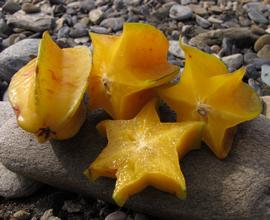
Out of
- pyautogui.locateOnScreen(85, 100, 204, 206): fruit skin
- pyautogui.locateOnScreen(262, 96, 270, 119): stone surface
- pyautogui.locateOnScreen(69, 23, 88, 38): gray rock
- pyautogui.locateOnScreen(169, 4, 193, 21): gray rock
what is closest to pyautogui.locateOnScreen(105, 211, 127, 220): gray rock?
pyautogui.locateOnScreen(85, 100, 204, 206): fruit skin

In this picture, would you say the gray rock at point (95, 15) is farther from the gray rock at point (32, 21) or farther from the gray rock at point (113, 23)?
the gray rock at point (32, 21)

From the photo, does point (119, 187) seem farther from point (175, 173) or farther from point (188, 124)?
point (188, 124)

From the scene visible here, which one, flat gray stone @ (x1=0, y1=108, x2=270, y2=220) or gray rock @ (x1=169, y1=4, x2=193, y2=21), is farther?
gray rock @ (x1=169, y1=4, x2=193, y2=21)

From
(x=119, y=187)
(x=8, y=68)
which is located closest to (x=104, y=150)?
(x=119, y=187)

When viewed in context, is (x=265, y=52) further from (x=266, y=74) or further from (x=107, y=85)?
(x=107, y=85)

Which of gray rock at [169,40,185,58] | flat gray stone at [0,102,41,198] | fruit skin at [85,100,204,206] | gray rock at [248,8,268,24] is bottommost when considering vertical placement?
gray rock at [248,8,268,24]

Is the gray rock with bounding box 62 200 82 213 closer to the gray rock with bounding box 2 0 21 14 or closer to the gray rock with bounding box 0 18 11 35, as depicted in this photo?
the gray rock with bounding box 0 18 11 35

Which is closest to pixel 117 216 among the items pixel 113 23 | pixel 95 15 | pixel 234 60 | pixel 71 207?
pixel 71 207
